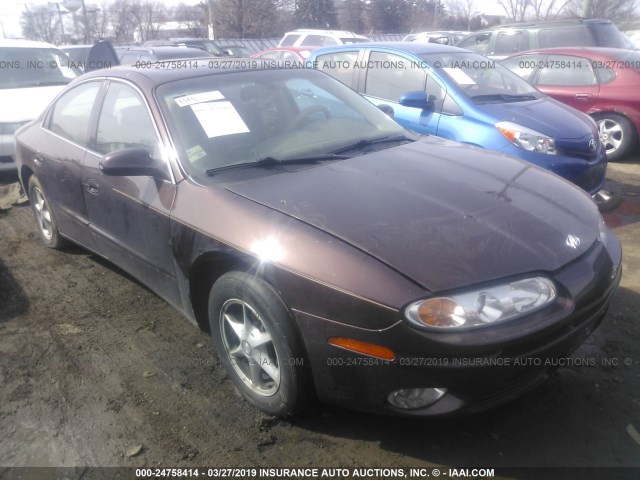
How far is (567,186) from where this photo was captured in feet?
9.75

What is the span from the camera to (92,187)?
3.49 metres

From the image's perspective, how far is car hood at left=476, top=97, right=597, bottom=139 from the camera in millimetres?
4977

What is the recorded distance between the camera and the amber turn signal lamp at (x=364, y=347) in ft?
6.84

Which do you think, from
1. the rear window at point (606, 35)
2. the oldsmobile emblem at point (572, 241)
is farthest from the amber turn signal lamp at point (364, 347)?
the rear window at point (606, 35)

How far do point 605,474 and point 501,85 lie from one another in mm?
4452

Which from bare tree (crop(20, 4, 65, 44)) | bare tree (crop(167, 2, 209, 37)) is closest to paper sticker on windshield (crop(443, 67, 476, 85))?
bare tree (crop(167, 2, 209, 37))

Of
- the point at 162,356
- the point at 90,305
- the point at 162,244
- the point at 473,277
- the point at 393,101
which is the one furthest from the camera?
the point at 393,101

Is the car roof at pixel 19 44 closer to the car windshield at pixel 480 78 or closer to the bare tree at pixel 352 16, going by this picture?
the car windshield at pixel 480 78

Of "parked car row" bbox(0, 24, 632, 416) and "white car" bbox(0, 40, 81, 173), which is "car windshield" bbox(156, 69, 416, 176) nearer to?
"parked car row" bbox(0, 24, 632, 416)

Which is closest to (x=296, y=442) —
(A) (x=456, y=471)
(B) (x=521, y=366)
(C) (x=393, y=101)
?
(A) (x=456, y=471)

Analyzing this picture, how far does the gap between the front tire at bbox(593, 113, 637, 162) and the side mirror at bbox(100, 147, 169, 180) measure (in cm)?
627

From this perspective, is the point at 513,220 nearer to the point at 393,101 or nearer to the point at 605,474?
the point at 605,474

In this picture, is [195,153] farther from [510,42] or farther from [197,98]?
[510,42]

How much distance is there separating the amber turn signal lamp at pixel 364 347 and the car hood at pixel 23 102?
6.02m
